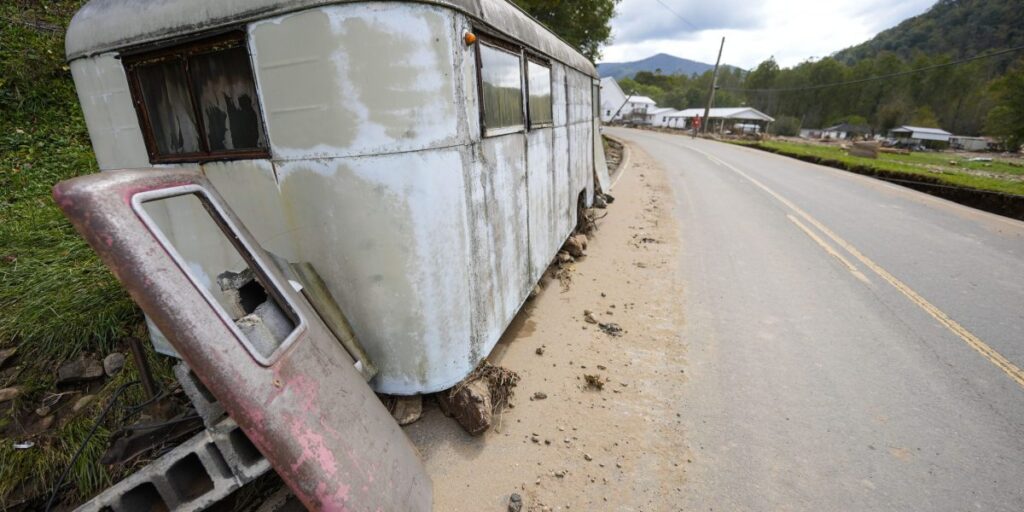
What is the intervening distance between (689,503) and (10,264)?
267 inches

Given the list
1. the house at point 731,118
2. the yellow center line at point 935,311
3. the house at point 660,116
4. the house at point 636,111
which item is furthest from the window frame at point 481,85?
the house at point 660,116

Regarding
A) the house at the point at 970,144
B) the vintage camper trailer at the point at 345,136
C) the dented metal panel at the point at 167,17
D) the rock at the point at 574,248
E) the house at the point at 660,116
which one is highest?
the house at the point at 660,116

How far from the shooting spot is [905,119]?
56906mm

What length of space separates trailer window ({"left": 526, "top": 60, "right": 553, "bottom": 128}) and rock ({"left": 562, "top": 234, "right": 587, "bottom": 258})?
2037 millimetres

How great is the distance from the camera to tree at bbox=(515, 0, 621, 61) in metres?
17.3

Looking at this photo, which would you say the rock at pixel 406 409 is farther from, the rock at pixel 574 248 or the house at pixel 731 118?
the house at pixel 731 118

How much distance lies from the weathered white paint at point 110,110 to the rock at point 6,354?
1952mm

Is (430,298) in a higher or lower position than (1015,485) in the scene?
higher

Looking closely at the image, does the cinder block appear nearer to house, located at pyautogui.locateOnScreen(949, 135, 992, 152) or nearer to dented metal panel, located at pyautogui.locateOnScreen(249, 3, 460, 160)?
dented metal panel, located at pyautogui.locateOnScreen(249, 3, 460, 160)

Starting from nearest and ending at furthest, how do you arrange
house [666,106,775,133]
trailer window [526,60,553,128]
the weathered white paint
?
1. the weathered white paint
2. trailer window [526,60,553,128]
3. house [666,106,775,133]

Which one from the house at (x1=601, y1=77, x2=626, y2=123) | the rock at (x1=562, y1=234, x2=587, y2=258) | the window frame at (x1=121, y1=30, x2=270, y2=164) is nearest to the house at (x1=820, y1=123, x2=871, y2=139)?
the house at (x1=601, y1=77, x2=626, y2=123)

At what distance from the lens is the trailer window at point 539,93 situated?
4219 millimetres

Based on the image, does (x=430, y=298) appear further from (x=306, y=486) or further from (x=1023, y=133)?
(x=1023, y=133)

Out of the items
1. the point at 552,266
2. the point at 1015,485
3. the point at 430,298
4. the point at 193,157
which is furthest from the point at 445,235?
the point at 1015,485
